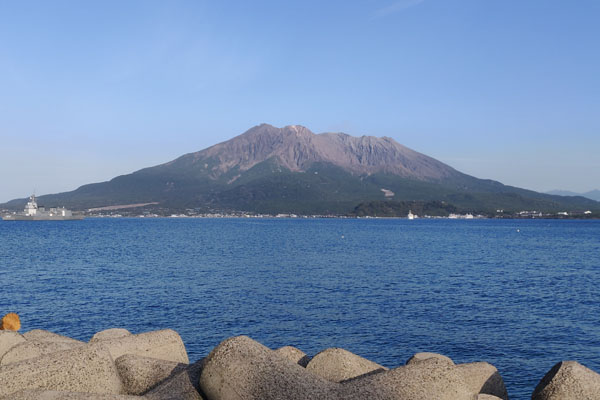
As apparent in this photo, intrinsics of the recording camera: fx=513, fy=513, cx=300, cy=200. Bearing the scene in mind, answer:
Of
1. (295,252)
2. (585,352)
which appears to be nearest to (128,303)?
(585,352)

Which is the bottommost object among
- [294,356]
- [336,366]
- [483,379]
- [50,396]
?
[294,356]

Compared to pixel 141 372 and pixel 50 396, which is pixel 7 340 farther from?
pixel 50 396

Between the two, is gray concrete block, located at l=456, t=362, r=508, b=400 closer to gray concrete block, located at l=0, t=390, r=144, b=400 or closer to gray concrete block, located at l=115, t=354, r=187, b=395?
gray concrete block, located at l=115, t=354, r=187, b=395

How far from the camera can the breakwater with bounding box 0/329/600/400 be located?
29.5 feet

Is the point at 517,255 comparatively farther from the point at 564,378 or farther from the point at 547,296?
the point at 564,378

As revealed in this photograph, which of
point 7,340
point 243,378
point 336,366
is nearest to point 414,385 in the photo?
point 243,378

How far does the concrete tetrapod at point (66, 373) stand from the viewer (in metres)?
9.91

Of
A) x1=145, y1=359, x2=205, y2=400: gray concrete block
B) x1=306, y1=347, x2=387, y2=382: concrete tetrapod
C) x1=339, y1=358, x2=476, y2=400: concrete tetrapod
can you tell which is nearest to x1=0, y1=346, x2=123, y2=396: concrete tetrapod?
x1=145, y1=359, x2=205, y2=400: gray concrete block

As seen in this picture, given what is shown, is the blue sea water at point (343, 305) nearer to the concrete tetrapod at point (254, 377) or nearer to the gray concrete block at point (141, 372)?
the gray concrete block at point (141, 372)

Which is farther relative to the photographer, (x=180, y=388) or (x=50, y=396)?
(x=180, y=388)

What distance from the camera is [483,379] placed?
1291 centimetres

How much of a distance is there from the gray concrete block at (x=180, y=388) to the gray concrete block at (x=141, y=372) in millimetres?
796

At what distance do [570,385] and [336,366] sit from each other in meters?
5.32

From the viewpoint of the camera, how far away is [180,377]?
1057 centimetres
